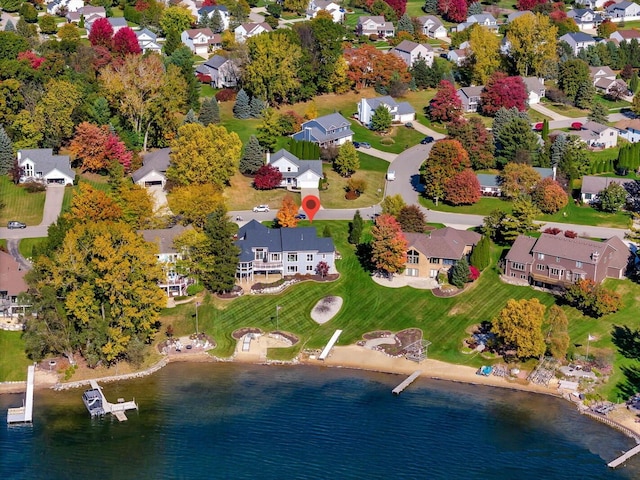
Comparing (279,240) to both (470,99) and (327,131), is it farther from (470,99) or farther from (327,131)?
(470,99)

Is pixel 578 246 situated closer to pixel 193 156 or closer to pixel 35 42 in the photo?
pixel 193 156

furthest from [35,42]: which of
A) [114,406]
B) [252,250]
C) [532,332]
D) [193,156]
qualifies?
[532,332]

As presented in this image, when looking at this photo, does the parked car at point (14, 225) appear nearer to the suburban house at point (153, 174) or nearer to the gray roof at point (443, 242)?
the suburban house at point (153, 174)

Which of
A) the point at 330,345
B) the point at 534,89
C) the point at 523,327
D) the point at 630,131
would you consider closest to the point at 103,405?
the point at 330,345

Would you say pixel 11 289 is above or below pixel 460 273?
below

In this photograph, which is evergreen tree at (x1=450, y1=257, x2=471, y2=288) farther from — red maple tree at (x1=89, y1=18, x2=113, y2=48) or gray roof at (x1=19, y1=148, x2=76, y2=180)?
red maple tree at (x1=89, y1=18, x2=113, y2=48)

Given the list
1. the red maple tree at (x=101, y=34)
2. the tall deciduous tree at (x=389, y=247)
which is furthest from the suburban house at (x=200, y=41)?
the tall deciduous tree at (x=389, y=247)

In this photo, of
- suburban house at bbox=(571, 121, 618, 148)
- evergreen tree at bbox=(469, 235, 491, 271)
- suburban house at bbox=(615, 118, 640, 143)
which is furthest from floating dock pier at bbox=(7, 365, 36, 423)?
suburban house at bbox=(615, 118, 640, 143)
